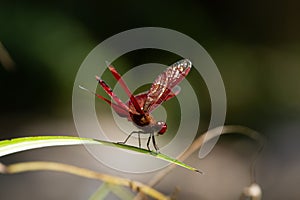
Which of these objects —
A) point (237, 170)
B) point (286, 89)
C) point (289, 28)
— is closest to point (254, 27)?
point (289, 28)

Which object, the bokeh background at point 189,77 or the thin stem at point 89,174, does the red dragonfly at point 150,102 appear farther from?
the bokeh background at point 189,77

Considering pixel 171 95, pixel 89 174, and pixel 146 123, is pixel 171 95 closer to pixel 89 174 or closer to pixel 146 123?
pixel 146 123

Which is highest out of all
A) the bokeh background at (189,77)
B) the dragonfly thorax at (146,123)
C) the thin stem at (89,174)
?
the bokeh background at (189,77)

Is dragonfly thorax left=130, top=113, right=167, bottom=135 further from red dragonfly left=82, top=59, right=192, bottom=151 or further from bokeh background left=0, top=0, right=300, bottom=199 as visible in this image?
bokeh background left=0, top=0, right=300, bottom=199

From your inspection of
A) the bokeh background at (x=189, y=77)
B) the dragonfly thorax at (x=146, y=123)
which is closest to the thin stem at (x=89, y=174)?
the dragonfly thorax at (x=146, y=123)

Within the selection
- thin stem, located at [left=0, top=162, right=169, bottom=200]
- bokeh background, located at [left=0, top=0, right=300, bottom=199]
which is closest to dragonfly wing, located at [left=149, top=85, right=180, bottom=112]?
thin stem, located at [left=0, top=162, right=169, bottom=200]

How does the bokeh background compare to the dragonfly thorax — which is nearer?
the dragonfly thorax

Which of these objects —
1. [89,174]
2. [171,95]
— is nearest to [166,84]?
[171,95]
